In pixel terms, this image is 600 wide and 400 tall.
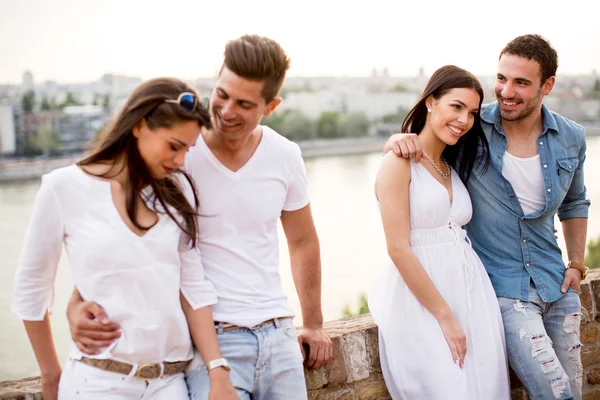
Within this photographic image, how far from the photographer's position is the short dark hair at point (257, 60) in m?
1.93

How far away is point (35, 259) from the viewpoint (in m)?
1.60

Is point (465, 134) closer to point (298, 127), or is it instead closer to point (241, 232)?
point (241, 232)

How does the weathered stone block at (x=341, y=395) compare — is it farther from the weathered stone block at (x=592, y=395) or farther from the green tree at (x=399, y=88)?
the green tree at (x=399, y=88)

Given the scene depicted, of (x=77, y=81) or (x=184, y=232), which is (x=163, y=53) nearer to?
(x=77, y=81)

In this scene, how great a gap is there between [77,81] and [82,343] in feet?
94.9

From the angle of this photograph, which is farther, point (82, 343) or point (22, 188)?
point (22, 188)

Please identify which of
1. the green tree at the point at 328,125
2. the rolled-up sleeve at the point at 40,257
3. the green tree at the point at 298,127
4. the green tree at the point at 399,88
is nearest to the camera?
the rolled-up sleeve at the point at 40,257

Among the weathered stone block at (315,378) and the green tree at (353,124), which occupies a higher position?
the weathered stone block at (315,378)

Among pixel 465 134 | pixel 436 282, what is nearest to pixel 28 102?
pixel 465 134

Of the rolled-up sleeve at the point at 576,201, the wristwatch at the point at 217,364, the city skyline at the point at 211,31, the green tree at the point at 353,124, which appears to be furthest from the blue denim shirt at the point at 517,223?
the city skyline at the point at 211,31

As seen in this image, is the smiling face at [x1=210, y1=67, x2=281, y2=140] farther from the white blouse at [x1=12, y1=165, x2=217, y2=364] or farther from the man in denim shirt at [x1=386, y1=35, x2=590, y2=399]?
the man in denim shirt at [x1=386, y1=35, x2=590, y2=399]

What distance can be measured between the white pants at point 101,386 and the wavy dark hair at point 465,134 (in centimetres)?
136

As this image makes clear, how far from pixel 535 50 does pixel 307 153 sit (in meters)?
Result: 20.4

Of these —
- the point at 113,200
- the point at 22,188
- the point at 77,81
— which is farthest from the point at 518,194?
the point at 77,81
